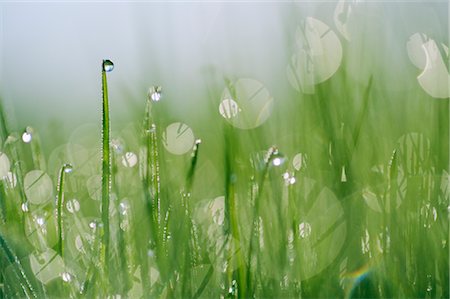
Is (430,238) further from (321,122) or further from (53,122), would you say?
(53,122)

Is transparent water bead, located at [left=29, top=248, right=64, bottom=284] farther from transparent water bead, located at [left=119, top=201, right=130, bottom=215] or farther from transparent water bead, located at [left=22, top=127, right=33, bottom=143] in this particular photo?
transparent water bead, located at [left=22, top=127, right=33, bottom=143]

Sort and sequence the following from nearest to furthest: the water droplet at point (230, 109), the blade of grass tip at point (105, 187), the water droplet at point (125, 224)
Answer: the blade of grass tip at point (105, 187) → the water droplet at point (125, 224) → the water droplet at point (230, 109)

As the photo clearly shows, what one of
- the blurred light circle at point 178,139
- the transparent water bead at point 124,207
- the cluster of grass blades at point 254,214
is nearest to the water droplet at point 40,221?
the cluster of grass blades at point 254,214

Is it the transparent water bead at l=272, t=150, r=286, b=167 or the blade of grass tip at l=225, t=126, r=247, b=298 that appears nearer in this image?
the blade of grass tip at l=225, t=126, r=247, b=298

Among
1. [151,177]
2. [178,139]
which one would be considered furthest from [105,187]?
[178,139]

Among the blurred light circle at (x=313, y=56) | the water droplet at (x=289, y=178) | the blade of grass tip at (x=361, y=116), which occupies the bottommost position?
the water droplet at (x=289, y=178)

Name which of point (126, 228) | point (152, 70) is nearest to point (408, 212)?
point (126, 228)

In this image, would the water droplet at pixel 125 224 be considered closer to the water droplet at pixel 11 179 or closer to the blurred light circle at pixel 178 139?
the water droplet at pixel 11 179

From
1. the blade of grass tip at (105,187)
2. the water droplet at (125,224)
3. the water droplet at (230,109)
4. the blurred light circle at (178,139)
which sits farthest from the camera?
the blurred light circle at (178,139)

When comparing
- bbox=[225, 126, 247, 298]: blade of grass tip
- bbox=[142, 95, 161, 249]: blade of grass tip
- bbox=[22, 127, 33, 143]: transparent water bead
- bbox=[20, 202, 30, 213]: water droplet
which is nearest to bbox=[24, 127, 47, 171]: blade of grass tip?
bbox=[22, 127, 33, 143]: transparent water bead
